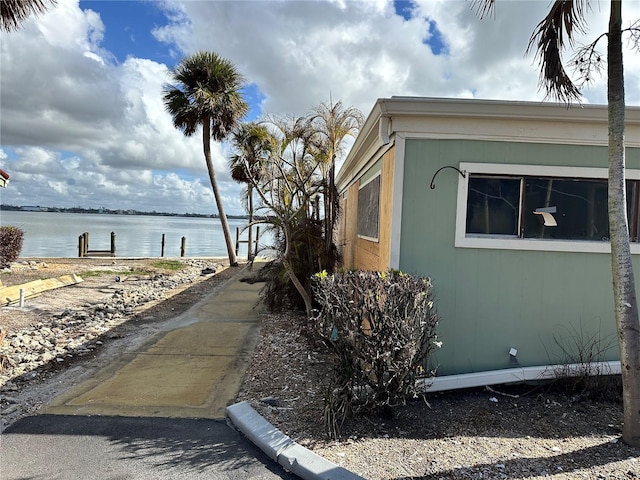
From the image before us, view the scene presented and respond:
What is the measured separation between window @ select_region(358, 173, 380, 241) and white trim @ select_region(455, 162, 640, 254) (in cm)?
145

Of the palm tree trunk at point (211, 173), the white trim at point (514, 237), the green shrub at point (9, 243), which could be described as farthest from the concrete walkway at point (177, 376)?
the palm tree trunk at point (211, 173)

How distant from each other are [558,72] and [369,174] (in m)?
3.20

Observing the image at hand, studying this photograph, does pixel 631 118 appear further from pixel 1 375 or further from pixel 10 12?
pixel 10 12

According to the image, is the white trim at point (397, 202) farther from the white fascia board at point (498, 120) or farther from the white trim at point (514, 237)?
the white trim at point (514, 237)

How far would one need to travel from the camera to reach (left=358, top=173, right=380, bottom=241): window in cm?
579

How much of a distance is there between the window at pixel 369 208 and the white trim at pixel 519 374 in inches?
85.2

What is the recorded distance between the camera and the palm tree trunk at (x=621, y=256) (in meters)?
3.10

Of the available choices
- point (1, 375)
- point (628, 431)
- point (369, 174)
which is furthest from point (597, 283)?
point (1, 375)

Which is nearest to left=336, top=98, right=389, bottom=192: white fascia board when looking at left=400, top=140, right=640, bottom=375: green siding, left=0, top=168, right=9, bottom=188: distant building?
left=400, top=140, right=640, bottom=375: green siding

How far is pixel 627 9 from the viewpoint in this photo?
3.23 m

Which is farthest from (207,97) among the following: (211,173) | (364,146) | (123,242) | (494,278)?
(123,242)

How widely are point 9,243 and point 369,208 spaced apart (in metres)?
13.1

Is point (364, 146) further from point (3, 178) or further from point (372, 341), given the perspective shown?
point (3, 178)

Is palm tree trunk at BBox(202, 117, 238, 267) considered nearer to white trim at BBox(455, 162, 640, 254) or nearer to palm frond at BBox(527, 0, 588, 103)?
white trim at BBox(455, 162, 640, 254)
